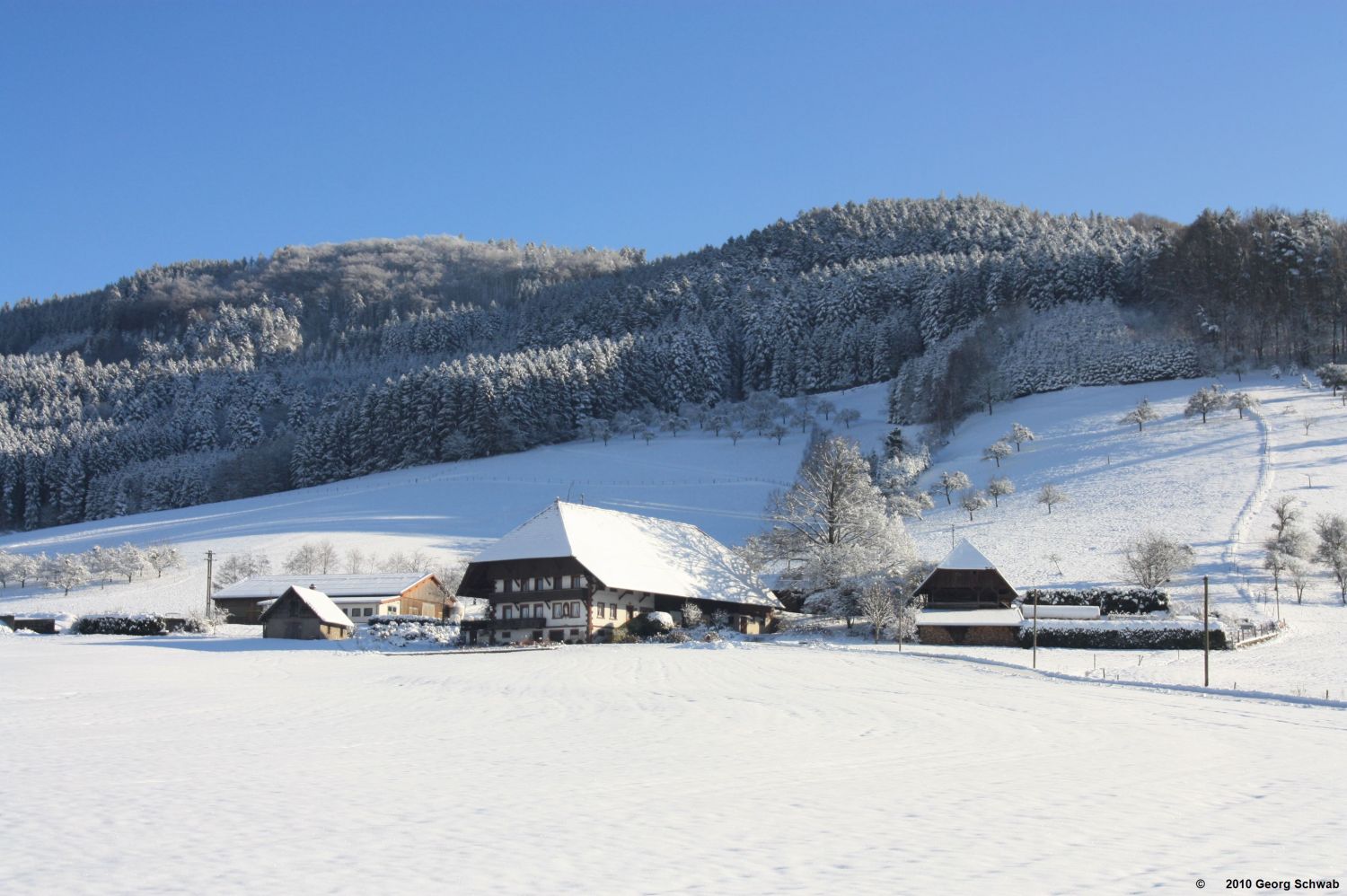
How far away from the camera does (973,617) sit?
47688mm

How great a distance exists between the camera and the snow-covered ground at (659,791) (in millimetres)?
8922

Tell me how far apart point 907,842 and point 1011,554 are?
52.6 meters

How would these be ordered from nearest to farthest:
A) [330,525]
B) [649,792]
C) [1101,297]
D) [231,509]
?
[649,792], [330,525], [231,509], [1101,297]

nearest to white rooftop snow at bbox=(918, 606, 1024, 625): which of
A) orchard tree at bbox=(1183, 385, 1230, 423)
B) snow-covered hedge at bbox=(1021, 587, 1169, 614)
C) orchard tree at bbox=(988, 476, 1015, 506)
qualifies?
snow-covered hedge at bbox=(1021, 587, 1169, 614)

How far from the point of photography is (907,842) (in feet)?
32.7

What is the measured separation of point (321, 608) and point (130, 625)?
10886mm

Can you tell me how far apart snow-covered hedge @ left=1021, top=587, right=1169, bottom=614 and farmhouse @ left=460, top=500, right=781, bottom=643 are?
15408 mm

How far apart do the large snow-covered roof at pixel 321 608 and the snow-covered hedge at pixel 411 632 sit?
1.57 meters

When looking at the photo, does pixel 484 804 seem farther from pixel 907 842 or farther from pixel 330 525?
pixel 330 525

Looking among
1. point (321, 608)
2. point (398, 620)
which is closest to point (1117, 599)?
point (398, 620)

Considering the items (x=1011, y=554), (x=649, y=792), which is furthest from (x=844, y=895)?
(x=1011, y=554)

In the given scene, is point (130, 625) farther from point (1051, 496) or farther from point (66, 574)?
point (1051, 496)

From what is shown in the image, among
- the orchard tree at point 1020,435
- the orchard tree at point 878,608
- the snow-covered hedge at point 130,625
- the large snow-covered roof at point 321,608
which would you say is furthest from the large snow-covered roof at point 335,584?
the orchard tree at point 1020,435

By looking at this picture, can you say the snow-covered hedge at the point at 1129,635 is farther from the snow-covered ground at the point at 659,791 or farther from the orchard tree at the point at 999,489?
the orchard tree at the point at 999,489
